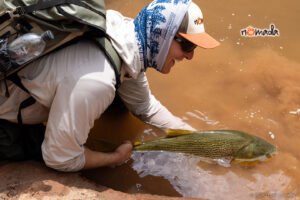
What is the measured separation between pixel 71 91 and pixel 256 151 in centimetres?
148

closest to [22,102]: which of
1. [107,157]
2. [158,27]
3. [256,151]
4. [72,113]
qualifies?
[72,113]

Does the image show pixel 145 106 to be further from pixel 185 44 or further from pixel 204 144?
pixel 185 44

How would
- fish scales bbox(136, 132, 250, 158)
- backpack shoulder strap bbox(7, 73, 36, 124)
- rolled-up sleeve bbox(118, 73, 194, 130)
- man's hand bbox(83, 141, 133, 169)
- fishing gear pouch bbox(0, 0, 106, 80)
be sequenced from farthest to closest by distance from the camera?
rolled-up sleeve bbox(118, 73, 194, 130)
fish scales bbox(136, 132, 250, 158)
man's hand bbox(83, 141, 133, 169)
backpack shoulder strap bbox(7, 73, 36, 124)
fishing gear pouch bbox(0, 0, 106, 80)

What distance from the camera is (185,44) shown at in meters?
2.65

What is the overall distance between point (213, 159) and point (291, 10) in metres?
2.27

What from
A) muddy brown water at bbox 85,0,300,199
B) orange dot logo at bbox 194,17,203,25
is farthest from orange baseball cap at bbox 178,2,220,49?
muddy brown water at bbox 85,0,300,199

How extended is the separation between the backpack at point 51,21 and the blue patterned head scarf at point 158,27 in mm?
276

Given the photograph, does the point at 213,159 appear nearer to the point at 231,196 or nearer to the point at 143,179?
the point at 231,196

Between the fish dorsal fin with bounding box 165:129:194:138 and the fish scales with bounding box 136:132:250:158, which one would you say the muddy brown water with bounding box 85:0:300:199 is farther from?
the fish dorsal fin with bounding box 165:129:194:138

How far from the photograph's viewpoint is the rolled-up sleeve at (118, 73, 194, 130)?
3.29 metres

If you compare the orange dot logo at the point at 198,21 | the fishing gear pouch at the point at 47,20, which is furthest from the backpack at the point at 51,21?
the orange dot logo at the point at 198,21

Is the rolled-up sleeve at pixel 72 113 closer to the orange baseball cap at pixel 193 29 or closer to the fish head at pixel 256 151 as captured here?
the orange baseball cap at pixel 193 29

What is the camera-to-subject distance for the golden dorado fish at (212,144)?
10.3ft

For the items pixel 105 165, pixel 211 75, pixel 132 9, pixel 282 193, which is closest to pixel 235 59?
pixel 211 75
